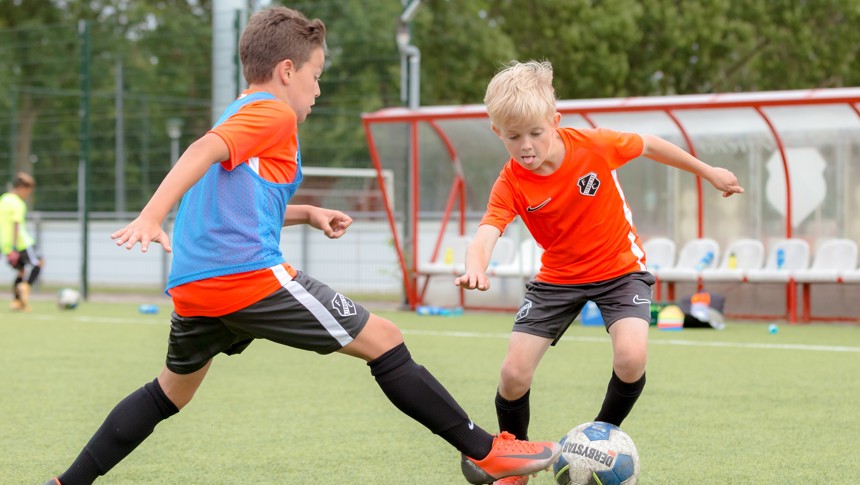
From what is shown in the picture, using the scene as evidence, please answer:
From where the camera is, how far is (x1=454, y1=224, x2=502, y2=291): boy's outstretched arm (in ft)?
12.8

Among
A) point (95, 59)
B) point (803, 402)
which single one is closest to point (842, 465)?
point (803, 402)

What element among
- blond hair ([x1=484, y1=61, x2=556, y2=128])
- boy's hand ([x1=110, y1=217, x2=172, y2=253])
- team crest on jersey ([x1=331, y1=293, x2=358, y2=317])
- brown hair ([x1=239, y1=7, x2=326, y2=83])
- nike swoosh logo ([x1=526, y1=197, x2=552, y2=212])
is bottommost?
team crest on jersey ([x1=331, y1=293, x2=358, y2=317])

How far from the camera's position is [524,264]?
13.6 m

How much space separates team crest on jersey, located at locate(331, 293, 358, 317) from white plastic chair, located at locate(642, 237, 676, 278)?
989 cm

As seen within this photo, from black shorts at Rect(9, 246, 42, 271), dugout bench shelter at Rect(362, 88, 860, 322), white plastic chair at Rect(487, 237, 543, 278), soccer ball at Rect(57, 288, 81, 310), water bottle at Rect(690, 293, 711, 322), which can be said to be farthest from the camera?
black shorts at Rect(9, 246, 42, 271)

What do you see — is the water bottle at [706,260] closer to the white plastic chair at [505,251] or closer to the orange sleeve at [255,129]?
the white plastic chair at [505,251]

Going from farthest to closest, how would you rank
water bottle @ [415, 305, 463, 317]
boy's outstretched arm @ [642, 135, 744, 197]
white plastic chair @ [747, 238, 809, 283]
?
water bottle @ [415, 305, 463, 317], white plastic chair @ [747, 238, 809, 283], boy's outstretched arm @ [642, 135, 744, 197]

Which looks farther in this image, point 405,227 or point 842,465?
point 405,227

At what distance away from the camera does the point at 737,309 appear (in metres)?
13.2

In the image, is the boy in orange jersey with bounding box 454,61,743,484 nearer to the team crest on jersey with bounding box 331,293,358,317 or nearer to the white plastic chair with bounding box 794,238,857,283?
the team crest on jersey with bounding box 331,293,358,317

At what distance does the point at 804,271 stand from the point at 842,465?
789cm

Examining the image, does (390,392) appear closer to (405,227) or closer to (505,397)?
(505,397)

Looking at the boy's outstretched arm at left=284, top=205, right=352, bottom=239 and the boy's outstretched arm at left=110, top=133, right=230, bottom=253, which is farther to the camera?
the boy's outstretched arm at left=284, top=205, right=352, bottom=239

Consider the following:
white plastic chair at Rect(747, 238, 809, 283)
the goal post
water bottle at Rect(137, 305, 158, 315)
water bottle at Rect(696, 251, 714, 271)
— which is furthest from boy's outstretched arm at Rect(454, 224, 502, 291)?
the goal post
